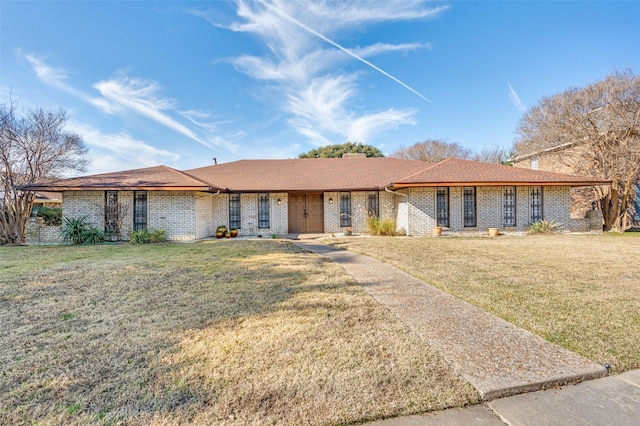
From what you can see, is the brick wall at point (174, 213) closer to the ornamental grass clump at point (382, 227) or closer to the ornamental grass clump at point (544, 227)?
the ornamental grass clump at point (382, 227)

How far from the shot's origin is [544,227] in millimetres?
13648

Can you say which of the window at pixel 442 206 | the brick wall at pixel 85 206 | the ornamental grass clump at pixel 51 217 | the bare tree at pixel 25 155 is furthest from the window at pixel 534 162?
the bare tree at pixel 25 155

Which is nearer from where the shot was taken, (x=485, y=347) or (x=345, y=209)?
(x=485, y=347)

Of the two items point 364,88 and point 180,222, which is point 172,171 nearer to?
point 180,222

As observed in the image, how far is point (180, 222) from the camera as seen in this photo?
1328 cm

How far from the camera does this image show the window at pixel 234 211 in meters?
15.6

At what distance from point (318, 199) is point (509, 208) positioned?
9429 millimetres

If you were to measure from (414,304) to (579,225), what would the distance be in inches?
610

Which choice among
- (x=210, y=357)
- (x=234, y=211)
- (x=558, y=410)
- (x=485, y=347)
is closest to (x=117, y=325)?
(x=210, y=357)

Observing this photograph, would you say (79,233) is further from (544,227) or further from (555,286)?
(544,227)

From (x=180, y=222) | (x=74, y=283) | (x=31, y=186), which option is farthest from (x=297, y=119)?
(x=74, y=283)

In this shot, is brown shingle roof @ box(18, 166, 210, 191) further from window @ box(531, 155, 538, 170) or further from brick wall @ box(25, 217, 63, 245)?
window @ box(531, 155, 538, 170)

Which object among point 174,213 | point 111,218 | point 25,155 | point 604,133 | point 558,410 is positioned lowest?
point 558,410

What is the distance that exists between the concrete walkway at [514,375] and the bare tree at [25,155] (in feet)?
56.9
